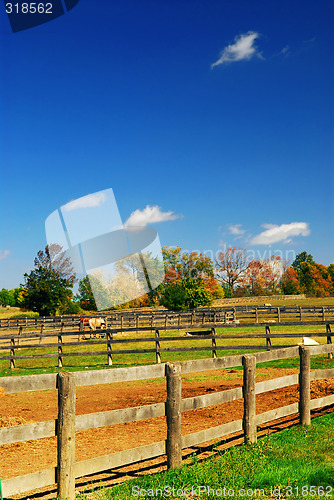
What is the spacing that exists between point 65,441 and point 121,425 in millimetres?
4486

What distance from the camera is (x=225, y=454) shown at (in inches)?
218

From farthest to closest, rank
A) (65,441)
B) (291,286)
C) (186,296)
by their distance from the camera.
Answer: (291,286), (186,296), (65,441)

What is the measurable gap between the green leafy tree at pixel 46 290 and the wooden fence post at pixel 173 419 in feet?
165

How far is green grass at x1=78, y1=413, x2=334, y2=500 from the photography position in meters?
4.57

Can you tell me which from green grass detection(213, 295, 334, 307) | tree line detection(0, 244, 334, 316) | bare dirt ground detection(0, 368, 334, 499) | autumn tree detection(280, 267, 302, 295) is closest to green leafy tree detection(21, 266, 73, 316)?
tree line detection(0, 244, 334, 316)

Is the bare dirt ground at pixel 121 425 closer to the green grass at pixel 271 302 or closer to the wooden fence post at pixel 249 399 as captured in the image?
the wooden fence post at pixel 249 399

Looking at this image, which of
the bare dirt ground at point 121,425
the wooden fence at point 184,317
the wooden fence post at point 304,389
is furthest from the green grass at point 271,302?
the wooden fence post at point 304,389

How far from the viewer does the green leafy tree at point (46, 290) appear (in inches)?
2127

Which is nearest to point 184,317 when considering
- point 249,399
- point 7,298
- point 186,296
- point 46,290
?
point 186,296

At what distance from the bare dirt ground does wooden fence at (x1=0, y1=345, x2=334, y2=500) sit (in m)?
0.52

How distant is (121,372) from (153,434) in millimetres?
2909

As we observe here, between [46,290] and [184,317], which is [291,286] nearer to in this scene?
[46,290]

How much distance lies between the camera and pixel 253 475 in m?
4.92

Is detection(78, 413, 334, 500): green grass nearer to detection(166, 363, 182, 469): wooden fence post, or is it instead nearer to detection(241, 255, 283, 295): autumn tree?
detection(166, 363, 182, 469): wooden fence post
